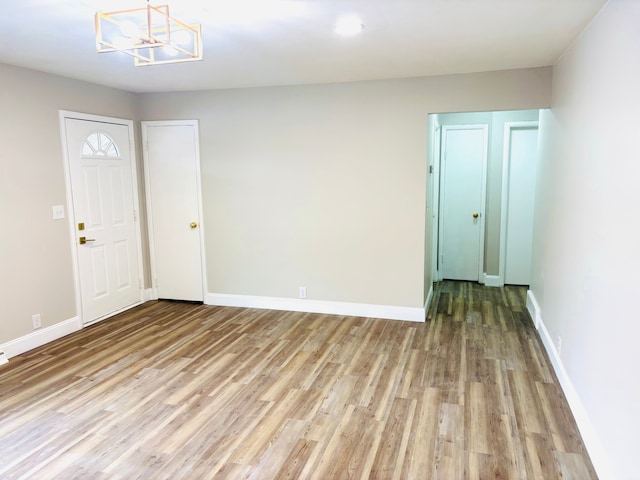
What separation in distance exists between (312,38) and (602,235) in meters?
2.13

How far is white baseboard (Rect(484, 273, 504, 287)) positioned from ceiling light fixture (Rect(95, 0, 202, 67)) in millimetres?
4656

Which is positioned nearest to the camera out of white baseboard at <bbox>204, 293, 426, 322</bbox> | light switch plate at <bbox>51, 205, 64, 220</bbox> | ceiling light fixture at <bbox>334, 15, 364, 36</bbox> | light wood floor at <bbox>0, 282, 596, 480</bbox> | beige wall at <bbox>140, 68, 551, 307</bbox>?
light wood floor at <bbox>0, 282, 596, 480</bbox>

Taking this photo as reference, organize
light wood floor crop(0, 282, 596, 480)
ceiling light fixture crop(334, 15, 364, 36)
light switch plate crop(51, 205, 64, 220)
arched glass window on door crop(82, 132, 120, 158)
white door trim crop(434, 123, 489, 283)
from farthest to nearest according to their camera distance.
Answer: white door trim crop(434, 123, 489, 283) < arched glass window on door crop(82, 132, 120, 158) < light switch plate crop(51, 205, 64, 220) < ceiling light fixture crop(334, 15, 364, 36) < light wood floor crop(0, 282, 596, 480)

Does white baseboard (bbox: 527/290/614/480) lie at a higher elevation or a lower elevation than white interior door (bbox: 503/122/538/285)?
lower

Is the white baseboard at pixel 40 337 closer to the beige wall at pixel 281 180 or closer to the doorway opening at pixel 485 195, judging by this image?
the beige wall at pixel 281 180

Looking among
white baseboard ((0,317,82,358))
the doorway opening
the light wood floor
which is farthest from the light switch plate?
the doorway opening

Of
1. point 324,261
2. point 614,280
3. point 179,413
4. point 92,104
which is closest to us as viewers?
point 614,280

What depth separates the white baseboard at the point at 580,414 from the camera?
2171mm

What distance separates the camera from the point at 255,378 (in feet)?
11.1

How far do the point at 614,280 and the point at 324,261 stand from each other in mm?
3058

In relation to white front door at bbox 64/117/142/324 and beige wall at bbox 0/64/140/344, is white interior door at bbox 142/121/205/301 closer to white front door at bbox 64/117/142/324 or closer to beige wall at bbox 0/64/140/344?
white front door at bbox 64/117/142/324

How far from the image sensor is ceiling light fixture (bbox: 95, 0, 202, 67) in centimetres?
216

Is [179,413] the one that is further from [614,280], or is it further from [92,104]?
[92,104]

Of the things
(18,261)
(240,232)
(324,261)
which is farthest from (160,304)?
(324,261)
